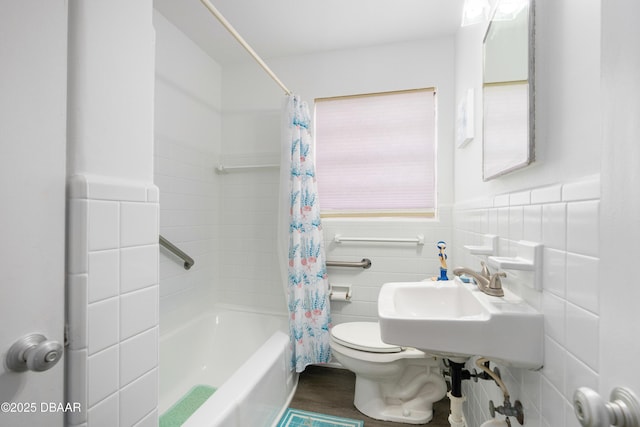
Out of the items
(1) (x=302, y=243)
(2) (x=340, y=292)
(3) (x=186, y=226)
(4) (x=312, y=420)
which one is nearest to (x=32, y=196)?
(1) (x=302, y=243)

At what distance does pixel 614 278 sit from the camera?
33 cm

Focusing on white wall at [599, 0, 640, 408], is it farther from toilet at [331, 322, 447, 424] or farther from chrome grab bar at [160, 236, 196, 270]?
chrome grab bar at [160, 236, 196, 270]

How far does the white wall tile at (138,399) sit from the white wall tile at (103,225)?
0.35 meters

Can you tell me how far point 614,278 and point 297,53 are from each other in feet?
7.59

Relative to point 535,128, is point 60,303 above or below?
below

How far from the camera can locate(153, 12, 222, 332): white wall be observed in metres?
1.76

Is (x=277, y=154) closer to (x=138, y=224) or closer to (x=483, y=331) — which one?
(x=138, y=224)

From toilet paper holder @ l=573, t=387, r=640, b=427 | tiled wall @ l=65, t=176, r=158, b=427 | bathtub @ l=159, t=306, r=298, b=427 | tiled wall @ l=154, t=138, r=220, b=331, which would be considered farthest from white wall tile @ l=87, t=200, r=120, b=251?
tiled wall @ l=154, t=138, r=220, b=331

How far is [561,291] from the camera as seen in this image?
64cm

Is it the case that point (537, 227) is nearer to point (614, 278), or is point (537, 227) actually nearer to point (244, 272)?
point (614, 278)

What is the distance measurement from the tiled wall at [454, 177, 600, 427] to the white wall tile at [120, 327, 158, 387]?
0.99m

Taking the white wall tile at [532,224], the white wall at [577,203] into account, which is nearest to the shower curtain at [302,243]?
the white wall at [577,203]

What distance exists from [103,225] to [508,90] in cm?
125

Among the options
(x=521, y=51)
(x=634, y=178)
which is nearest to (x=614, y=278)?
(x=634, y=178)
